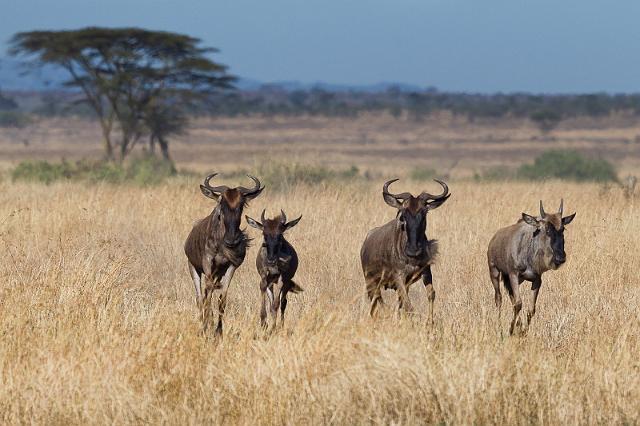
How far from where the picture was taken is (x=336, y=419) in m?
6.48

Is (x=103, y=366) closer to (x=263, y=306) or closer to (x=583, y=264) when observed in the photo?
(x=263, y=306)

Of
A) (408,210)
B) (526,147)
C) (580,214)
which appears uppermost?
(408,210)

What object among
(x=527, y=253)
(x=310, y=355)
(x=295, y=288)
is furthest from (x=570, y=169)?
(x=310, y=355)

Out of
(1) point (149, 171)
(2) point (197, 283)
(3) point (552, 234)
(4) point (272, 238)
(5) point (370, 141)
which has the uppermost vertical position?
(3) point (552, 234)

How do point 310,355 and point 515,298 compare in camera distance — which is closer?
point 310,355

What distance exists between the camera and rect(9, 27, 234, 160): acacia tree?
34.0m

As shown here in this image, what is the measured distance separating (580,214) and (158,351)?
9.59 metres

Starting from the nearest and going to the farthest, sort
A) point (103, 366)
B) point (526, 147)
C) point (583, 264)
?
point (103, 366) → point (583, 264) → point (526, 147)

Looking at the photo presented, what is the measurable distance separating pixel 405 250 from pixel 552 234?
48.1 inches

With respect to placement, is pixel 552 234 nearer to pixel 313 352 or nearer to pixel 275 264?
pixel 275 264

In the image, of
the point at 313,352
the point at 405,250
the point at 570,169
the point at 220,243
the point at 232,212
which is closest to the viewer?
the point at 313,352

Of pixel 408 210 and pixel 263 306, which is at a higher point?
pixel 408 210

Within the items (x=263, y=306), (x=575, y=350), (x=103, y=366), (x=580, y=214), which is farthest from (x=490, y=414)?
(x=580, y=214)

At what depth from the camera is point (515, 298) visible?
9.66 meters
